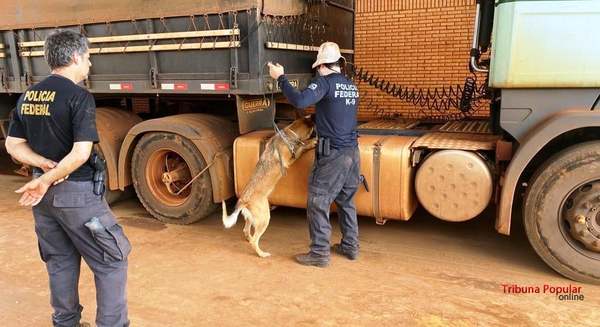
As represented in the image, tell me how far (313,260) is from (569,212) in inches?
81.6

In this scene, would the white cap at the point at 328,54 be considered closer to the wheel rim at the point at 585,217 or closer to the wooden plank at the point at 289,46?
the wooden plank at the point at 289,46

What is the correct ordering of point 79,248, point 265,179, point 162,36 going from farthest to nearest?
point 162,36, point 265,179, point 79,248

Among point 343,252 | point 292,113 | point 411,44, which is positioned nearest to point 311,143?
point 343,252

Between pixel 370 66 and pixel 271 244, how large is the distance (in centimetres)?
543

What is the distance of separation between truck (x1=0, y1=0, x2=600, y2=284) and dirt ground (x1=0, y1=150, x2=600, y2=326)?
0.39m

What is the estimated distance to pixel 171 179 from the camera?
17.2ft

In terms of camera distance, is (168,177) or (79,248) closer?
(79,248)

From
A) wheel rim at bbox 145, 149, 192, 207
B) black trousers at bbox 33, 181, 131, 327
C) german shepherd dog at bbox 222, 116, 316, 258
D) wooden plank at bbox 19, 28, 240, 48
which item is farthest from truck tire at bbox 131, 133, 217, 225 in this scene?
black trousers at bbox 33, 181, 131, 327

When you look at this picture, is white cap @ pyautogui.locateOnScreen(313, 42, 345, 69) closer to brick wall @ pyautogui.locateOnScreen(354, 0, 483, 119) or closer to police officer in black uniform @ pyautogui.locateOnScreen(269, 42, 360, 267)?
police officer in black uniform @ pyautogui.locateOnScreen(269, 42, 360, 267)

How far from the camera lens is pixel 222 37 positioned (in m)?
4.44

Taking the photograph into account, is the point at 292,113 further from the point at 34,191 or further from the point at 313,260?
the point at 34,191

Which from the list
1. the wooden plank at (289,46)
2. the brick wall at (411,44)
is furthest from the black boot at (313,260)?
the brick wall at (411,44)

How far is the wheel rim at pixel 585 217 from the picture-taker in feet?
11.5

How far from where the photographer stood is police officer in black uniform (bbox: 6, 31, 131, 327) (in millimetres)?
2523
